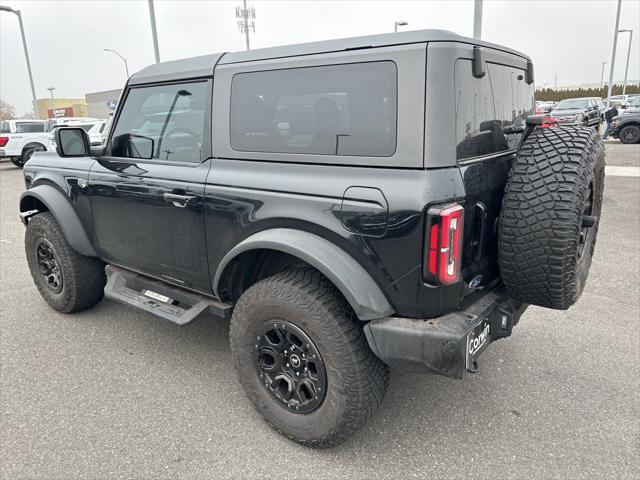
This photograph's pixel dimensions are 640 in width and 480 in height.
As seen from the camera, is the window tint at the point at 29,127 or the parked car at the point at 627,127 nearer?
the parked car at the point at 627,127

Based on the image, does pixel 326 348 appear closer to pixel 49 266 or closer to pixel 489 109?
pixel 489 109

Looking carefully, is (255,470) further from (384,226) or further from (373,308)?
(384,226)

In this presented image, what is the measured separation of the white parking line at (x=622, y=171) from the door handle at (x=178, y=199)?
10.6 metres

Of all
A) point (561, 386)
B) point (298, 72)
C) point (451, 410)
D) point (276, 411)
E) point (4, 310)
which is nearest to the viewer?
point (298, 72)

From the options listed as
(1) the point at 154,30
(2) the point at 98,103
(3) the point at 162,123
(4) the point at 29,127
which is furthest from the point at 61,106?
(3) the point at 162,123

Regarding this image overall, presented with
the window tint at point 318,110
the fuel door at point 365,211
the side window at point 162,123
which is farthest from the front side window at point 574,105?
the fuel door at point 365,211

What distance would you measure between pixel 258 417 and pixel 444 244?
155 centimetres

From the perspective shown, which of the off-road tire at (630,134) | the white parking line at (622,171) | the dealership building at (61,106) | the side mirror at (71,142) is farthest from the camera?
the dealership building at (61,106)

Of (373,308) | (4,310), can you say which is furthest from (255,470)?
(4,310)

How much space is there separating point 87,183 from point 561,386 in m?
3.56

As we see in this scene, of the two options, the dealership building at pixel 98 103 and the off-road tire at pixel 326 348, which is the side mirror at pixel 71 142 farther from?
the dealership building at pixel 98 103

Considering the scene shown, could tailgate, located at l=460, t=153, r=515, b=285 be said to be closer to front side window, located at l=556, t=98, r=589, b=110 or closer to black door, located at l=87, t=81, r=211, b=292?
black door, located at l=87, t=81, r=211, b=292

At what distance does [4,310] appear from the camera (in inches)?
169

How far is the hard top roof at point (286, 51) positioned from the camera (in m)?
2.06
